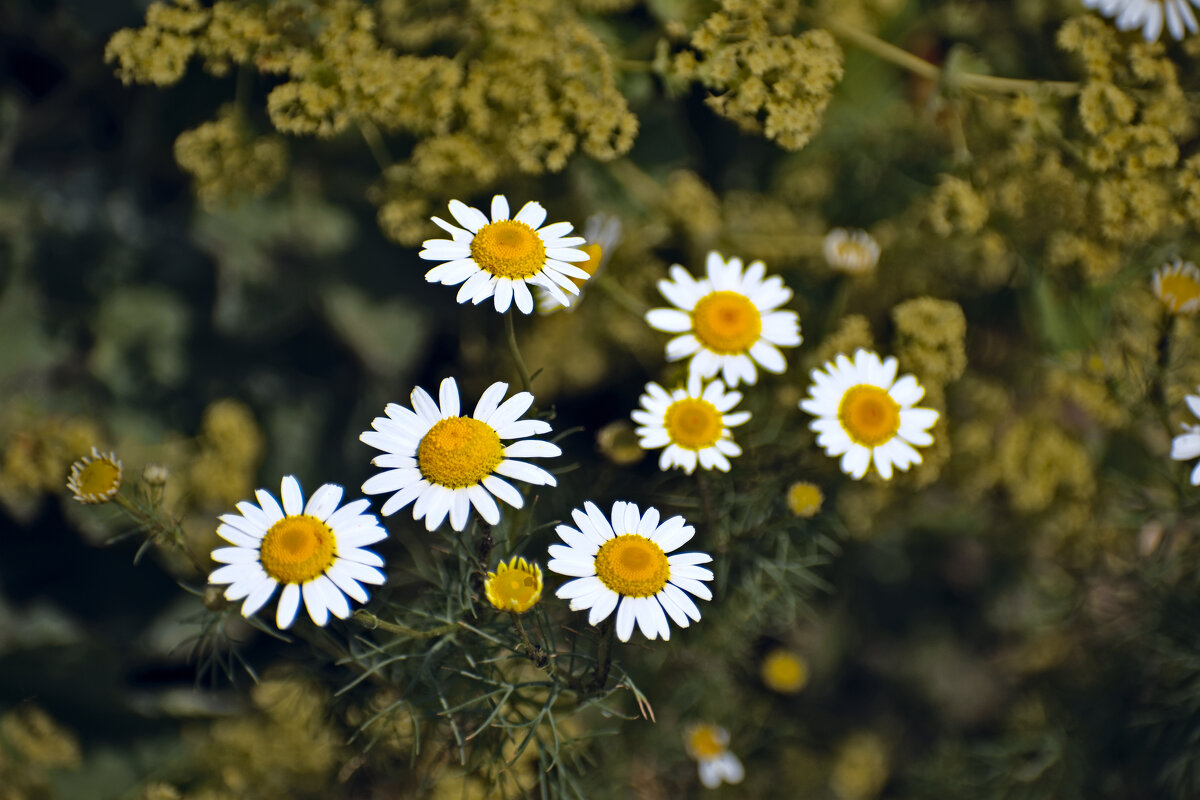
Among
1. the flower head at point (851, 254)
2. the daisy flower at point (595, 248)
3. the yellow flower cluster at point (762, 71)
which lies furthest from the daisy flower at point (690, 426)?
the flower head at point (851, 254)

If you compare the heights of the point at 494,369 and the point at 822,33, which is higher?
the point at 822,33

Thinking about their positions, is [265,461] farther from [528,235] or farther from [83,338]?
[528,235]

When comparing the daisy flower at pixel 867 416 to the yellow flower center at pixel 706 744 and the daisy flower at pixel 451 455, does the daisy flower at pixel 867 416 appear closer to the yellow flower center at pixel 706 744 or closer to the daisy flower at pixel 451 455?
the daisy flower at pixel 451 455

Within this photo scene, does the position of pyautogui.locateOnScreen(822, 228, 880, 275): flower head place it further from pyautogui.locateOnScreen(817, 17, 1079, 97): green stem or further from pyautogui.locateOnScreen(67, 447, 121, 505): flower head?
pyautogui.locateOnScreen(67, 447, 121, 505): flower head

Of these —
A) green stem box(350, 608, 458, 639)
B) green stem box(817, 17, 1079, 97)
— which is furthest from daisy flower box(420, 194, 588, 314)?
green stem box(817, 17, 1079, 97)

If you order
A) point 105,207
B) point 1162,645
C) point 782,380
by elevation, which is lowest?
point 1162,645

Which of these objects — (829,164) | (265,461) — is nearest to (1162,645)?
(829,164)
